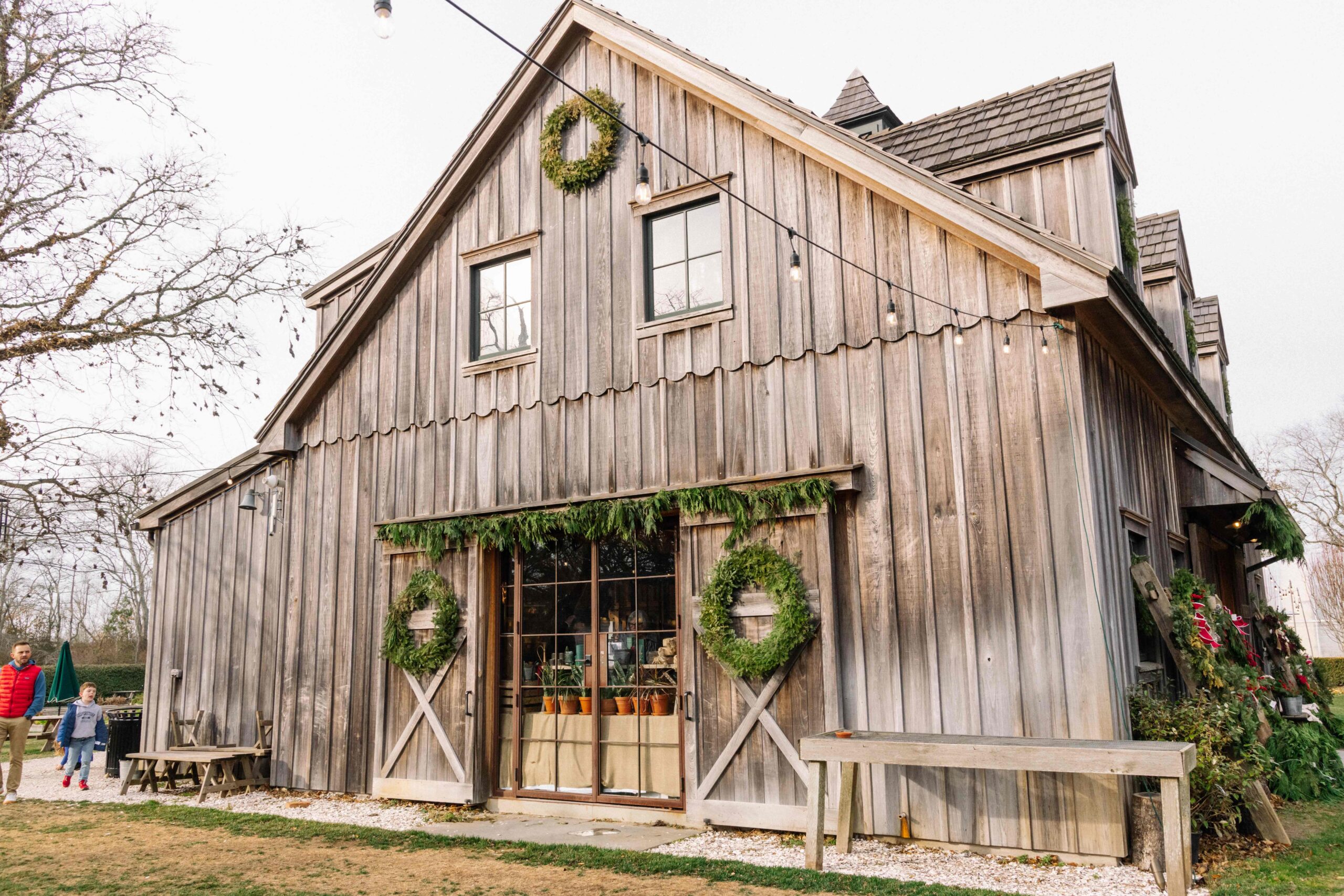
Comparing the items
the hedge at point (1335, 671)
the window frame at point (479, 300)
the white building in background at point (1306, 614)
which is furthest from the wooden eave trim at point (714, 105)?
the white building in background at point (1306, 614)

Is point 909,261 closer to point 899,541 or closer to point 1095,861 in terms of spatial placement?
point 899,541

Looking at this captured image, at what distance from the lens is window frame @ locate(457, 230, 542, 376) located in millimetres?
10188

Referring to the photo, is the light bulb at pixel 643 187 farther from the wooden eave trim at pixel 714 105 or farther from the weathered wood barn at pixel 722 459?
the wooden eave trim at pixel 714 105

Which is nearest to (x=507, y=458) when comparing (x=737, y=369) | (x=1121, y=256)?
(x=737, y=369)

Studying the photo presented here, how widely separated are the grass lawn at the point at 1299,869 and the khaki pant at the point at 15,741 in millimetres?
11863

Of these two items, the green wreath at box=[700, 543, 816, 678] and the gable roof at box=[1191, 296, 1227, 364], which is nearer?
the green wreath at box=[700, 543, 816, 678]

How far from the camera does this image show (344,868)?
289 inches

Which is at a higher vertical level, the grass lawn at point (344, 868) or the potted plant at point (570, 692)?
the potted plant at point (570, 692)

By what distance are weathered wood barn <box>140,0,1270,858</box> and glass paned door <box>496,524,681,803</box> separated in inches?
1.3

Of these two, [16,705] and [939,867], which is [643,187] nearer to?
[939,867]

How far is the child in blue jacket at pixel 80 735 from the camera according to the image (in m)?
12.3

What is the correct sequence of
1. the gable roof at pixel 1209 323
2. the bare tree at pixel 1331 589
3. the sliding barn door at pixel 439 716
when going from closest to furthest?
the sliding barn door at pixel 439 716 < the gable roof at pixel 1209 323 < the bare tree at pixel 1331 589

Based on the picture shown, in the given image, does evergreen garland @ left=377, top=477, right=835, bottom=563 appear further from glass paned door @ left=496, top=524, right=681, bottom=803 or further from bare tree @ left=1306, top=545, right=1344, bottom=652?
bare tree @ left=1306, top=545, right=1344, bottom=652

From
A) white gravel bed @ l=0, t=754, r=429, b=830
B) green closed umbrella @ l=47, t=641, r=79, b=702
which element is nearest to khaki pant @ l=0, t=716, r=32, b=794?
white gravel bed @ l=0, t=754, r=429, b=830
